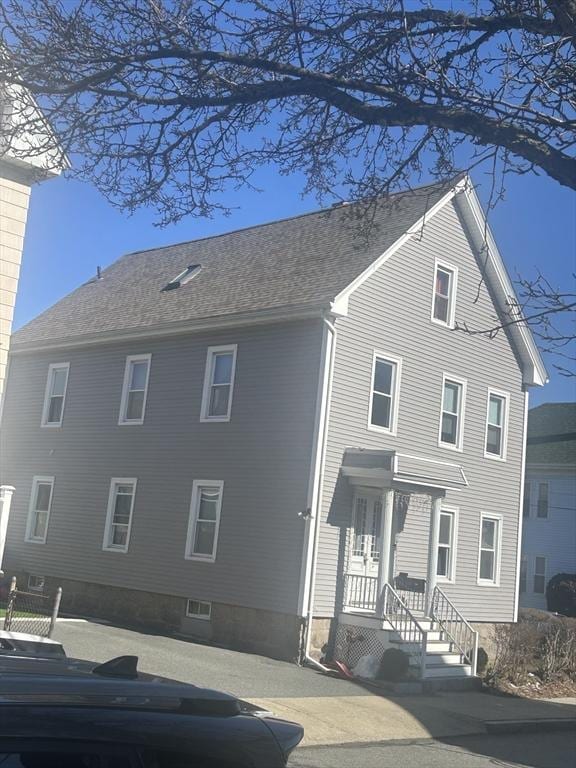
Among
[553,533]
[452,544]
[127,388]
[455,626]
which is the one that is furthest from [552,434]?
[127,388]

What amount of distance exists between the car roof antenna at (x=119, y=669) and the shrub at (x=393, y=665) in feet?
46.8

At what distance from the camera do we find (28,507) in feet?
78.1

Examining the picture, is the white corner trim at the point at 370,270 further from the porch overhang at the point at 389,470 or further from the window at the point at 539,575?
the window at the point at 539,575

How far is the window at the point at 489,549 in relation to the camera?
23016 millimetres

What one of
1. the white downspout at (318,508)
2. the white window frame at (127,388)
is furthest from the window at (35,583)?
the white downspout at (318,508)

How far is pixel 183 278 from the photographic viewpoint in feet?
78.8

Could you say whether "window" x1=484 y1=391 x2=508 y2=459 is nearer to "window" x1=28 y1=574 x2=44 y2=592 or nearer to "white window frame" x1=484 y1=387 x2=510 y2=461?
"white window frame" x1=484 y1=387 x2=510 y2=461

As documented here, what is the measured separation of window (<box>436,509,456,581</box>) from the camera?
21766 millimetres

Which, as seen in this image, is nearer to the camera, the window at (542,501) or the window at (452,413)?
the window at (452,413)

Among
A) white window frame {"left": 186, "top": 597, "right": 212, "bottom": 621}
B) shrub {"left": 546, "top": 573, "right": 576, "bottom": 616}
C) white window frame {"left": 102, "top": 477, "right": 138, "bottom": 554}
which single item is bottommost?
white window frame {"left": 186, "top": 597, "right": 212, "bottom": 621}

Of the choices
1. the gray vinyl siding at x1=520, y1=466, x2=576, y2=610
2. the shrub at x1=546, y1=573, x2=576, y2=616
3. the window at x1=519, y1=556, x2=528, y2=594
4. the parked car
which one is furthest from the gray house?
the window at x1=519, y1=556, x2=528, y2=594

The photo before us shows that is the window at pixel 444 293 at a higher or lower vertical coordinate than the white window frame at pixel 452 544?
higher

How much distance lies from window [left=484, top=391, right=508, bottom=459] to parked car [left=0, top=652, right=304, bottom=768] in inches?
819

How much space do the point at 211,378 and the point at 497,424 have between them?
25.8ft
